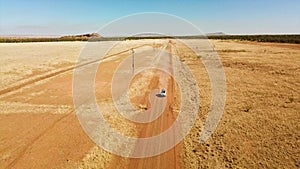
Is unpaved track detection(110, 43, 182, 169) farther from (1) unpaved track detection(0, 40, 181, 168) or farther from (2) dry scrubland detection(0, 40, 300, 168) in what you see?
(2) dry scrubland detection(0, 40, 300, 168)

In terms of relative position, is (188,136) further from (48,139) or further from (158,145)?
(48,139)

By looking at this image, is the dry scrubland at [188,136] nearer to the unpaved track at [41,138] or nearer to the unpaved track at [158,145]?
the unpaved track at [41,138]

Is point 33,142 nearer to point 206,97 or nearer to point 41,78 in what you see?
point 206,97

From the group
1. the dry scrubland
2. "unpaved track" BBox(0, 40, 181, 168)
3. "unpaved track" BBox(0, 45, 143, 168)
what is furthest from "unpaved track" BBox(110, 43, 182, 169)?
"unpaved track" BBox(0, 45, 143, 168)

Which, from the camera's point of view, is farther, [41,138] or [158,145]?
[41,138]

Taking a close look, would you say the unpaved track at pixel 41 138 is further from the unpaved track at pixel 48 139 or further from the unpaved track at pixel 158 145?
the unpaved track at pixel 158 145

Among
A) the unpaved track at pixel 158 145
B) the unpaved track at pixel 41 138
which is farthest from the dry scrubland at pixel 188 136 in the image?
the unpaved track at pixel 158 145

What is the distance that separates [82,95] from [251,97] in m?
9.66

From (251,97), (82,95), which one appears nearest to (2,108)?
(82,95)

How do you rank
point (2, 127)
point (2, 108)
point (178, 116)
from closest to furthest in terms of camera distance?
point (2, 127)
point (178, 116)
point (2, 108)

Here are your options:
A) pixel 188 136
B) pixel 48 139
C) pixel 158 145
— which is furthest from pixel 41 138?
pixel 188 136

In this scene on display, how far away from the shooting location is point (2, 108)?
11984 mm

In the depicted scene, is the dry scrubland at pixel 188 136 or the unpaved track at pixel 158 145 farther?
the dry scrubland at pixel 188 136

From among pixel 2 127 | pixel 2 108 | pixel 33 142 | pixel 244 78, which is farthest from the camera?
pixel 244 78
